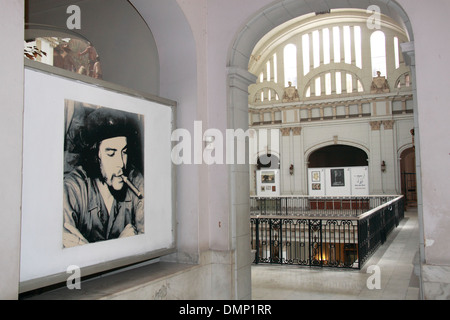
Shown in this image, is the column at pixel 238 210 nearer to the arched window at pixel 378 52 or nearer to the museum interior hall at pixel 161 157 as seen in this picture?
the museum interior hall at pixel 161 157

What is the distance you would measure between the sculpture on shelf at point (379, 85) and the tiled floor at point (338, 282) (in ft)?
47.8

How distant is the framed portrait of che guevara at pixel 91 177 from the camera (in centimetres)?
306

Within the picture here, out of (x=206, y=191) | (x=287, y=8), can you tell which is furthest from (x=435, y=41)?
(x=206, y=191)

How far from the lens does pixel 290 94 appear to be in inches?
961

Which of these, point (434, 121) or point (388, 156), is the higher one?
point (388, 156)

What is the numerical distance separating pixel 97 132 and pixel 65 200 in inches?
28.4

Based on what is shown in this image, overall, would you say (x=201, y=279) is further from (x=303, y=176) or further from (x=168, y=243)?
(x=303, y=176)

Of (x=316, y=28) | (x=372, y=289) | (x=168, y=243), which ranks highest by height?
Answer: (x=316, y=28)

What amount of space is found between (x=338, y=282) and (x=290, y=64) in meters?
19.6

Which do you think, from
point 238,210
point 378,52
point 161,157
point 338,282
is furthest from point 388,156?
point 161,157

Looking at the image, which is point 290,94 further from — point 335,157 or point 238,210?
point 238,210

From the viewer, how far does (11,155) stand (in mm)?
2785

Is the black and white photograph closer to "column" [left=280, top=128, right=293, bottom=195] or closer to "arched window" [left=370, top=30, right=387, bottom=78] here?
"column" [left=280, top=128, right=293, bottom=195]

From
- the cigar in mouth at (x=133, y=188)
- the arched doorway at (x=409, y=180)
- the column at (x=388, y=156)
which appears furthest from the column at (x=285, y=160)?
the cigar in mouth at (x=133, y=188)
